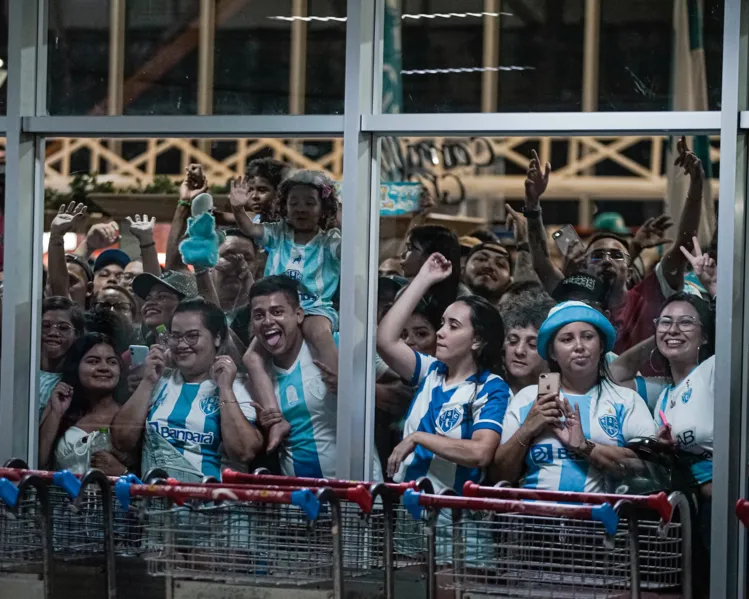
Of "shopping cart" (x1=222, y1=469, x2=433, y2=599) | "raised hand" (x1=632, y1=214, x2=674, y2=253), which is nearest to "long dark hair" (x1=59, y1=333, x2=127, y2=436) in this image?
"shopping cart" (x1=222, y1=469, x2=433, y2=599)

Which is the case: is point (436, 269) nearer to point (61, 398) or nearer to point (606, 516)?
point (606, 516)

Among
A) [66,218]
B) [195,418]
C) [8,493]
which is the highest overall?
[66,218]

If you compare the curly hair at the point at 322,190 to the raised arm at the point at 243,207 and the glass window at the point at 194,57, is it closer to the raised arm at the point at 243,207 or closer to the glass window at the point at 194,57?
the raised arm at the point at 243,207

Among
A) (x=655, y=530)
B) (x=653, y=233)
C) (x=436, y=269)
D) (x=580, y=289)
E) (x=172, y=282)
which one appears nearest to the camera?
(x=655, y=530)

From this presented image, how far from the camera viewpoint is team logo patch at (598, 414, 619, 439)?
6203 mm

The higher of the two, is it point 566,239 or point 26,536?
point 566,239

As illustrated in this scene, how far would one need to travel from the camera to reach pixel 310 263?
21.9 feet

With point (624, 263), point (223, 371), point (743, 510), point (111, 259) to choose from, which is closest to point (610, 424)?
point (624, 263)

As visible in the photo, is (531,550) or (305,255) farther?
(305,255)

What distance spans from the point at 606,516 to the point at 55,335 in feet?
10.6

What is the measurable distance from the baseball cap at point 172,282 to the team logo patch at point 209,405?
51 cm

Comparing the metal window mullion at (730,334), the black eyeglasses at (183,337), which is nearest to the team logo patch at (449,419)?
the metal window mullion at (730,334)

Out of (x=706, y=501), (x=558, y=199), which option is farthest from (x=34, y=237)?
(x=706, y=501)

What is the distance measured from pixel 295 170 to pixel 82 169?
1.14 meters
